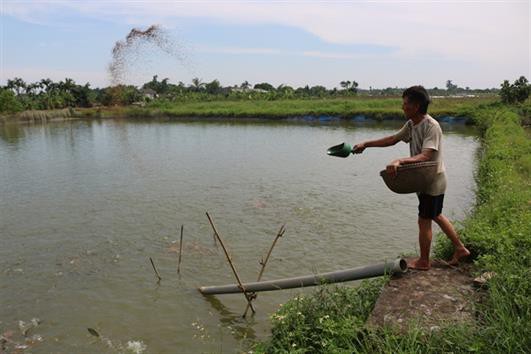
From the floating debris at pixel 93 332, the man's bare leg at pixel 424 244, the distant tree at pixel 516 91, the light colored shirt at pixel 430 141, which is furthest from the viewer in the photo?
the distant tree at pixel 516 91

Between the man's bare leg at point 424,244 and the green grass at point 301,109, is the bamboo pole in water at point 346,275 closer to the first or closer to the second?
the man's bare leg at point 424,244

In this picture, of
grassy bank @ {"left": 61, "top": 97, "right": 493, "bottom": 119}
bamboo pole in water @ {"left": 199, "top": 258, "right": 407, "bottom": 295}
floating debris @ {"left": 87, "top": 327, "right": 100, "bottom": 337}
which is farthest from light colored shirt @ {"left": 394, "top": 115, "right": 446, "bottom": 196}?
grassy bank @ {"left": 61, "top": 97, "right": 493, "bottom": 119}

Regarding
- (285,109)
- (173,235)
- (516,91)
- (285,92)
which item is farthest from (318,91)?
(173,235)

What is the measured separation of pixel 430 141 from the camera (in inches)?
159

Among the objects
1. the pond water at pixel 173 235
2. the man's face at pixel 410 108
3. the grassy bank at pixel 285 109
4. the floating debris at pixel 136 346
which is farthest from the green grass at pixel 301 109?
the floating debris at pixel 136 346

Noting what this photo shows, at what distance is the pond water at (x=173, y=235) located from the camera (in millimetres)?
6008

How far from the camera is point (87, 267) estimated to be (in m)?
A: 7.94

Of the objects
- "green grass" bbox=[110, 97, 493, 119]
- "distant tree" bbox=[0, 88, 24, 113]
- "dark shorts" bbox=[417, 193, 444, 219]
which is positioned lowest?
"dark shorts" bbox=[417, 193, 444, 219]

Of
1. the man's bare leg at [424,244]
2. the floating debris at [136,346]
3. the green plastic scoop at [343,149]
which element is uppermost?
the green plastic scoop at [343,149]

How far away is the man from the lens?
13.3ft

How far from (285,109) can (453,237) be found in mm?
45653

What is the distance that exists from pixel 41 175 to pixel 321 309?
609 inches

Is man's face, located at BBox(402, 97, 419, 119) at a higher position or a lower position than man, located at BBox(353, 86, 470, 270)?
higher

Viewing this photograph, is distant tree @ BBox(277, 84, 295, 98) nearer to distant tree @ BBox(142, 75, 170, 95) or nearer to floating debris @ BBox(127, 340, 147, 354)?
distant tree @ BBox(142, 75, 170, 95)
